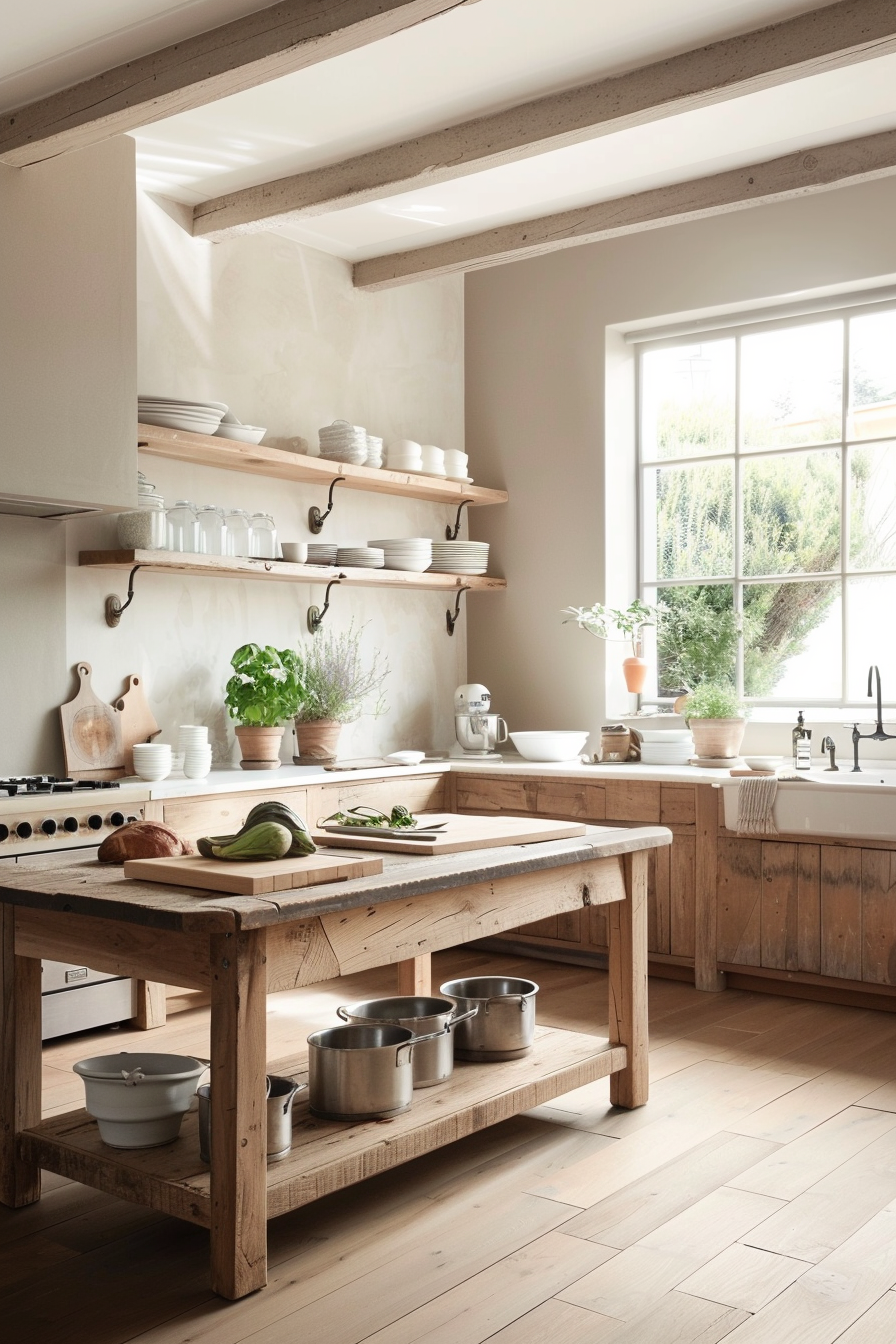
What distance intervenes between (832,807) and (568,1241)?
7.06 ft

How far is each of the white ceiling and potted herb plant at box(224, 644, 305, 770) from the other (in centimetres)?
181

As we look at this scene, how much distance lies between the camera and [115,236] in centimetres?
408

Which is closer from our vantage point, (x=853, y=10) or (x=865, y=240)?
(x=853, y=10)

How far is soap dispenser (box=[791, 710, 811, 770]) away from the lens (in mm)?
4730

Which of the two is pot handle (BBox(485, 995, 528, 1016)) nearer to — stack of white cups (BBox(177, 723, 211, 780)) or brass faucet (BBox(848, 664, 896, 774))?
stack of white cups (BBox(177, 723, 211, 780))

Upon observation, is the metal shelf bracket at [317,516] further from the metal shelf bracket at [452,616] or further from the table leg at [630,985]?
the table leg at [630,985]

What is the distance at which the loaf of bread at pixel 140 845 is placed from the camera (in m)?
2.73

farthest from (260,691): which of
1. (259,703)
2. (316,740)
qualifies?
(316,740)

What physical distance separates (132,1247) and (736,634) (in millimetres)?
3655

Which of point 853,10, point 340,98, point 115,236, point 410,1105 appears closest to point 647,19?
point 853,10

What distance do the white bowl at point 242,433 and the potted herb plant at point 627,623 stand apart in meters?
1.66

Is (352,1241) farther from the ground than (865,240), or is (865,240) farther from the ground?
(865,240)

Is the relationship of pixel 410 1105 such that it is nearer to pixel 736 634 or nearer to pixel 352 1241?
pixel 352 1241

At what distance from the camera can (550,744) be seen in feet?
17.6
